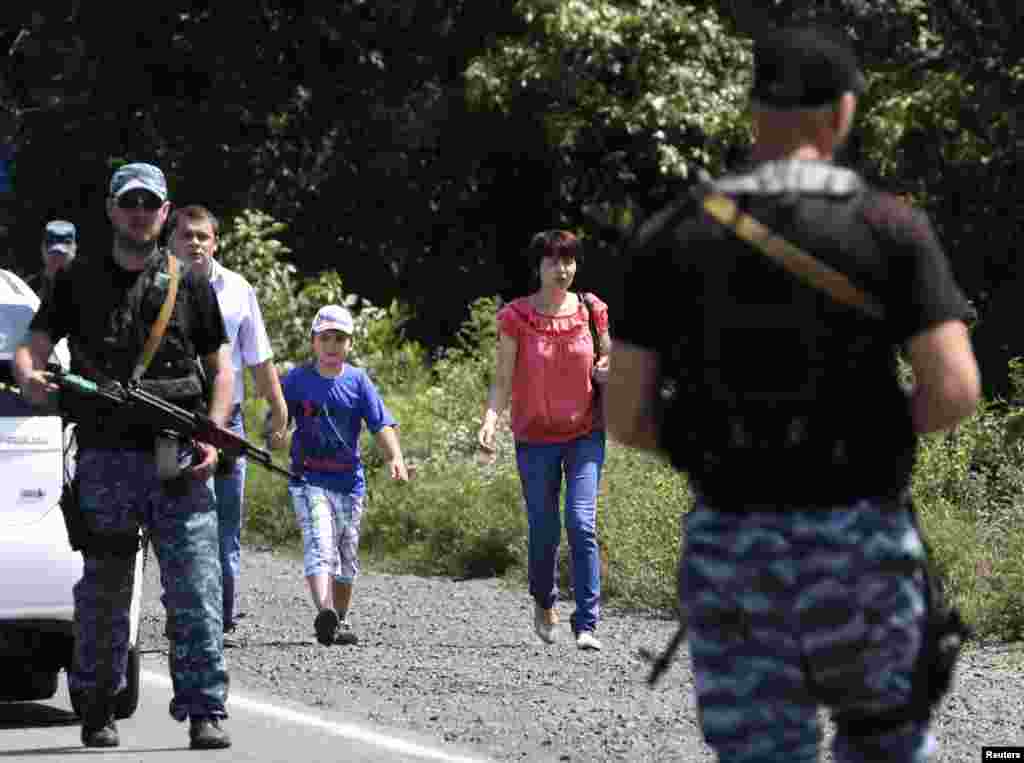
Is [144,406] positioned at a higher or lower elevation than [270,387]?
lower

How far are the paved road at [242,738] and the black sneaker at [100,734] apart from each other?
0.04m

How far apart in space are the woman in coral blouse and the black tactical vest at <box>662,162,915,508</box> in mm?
6402

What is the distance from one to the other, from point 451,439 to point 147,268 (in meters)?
8.79

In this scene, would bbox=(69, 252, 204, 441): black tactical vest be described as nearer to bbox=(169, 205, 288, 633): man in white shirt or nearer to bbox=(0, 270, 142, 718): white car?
bbox=(0, 270, 142, 718): white car

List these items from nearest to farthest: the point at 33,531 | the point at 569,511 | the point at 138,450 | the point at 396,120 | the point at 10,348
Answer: the point at 138,450
the point at 33,531
the point at 10,348
the point at 569,511
the point at 396,120

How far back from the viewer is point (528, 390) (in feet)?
35.4

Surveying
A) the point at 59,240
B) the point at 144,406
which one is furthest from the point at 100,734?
the point at 59,240

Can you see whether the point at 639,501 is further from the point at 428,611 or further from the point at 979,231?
the point at 979,231

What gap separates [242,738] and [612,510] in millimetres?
5028

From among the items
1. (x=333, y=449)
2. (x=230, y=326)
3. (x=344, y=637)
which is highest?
(x=230, y=326)

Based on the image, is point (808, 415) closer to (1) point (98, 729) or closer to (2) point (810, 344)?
(2) point (810, 344)

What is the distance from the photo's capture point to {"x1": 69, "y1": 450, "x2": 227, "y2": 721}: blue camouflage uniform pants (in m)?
7.70

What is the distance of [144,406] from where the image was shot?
7.57 metres

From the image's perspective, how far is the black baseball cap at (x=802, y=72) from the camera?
4270mm
